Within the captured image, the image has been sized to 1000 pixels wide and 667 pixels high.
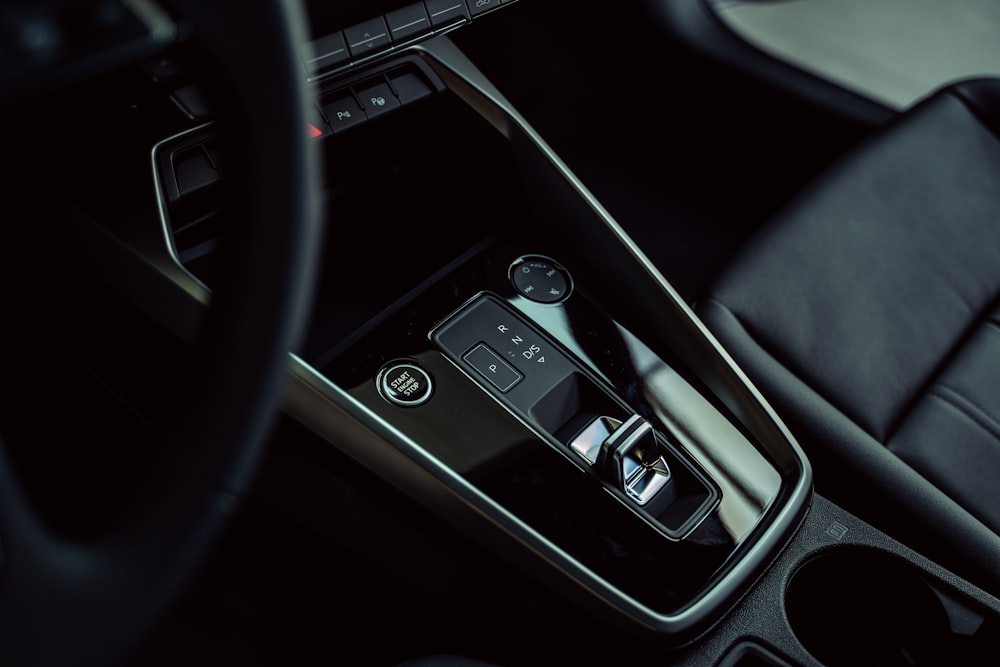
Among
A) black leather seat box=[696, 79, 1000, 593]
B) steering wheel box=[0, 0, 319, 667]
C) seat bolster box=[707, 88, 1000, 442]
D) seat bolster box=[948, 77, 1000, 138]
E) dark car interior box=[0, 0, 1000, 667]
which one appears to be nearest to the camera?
steering wheel box=[0, 0, 319, 667]

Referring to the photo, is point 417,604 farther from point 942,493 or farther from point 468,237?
point 942,493

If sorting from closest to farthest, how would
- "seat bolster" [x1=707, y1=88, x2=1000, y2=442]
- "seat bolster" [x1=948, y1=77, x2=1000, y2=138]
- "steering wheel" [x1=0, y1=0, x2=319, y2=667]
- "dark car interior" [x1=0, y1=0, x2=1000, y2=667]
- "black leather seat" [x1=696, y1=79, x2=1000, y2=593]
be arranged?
"steering wheel" [x1=0, y1=0, x2=319, y2=667]
"dark car interior" [x1=0, y1=0, x2=1000, y2=667]
"black leather seat" [x1=696, y1=79, x2=1000, y2=593]
"seat bolster" [x1=707, y1=88, x2=1000, y2=442]
"seat bolster" [x1=948, y1=77, x2=1000, y2=138]

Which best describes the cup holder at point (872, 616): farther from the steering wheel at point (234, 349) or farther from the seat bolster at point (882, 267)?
the steering wheel at point (234, 349)

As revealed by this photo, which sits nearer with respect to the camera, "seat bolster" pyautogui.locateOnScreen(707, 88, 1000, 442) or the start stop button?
the start stop button

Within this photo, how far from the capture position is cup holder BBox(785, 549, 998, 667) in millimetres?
748

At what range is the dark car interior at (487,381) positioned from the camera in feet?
2.30

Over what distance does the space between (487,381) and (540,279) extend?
0.13 meters

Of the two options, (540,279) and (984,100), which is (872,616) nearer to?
(540,279)

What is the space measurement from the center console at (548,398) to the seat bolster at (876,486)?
50mm

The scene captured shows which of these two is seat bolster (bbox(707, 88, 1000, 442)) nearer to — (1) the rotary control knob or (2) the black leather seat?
(2) the black leather seat

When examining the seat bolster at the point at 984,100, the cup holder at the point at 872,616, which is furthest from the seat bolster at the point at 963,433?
the seat bolster at the point at 984,100

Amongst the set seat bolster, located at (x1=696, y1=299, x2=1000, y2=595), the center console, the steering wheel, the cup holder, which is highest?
the steering wheel

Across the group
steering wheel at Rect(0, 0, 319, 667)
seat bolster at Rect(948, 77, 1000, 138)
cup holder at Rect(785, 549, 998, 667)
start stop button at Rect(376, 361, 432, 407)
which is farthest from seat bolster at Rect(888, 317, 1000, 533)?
steering wheel at Rect(0, 0, 319, 667)

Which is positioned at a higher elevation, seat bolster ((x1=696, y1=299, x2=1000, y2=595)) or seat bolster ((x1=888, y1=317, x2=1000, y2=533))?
seat bolster ((x1=696, y1=299, x2=1000, y2=595))
